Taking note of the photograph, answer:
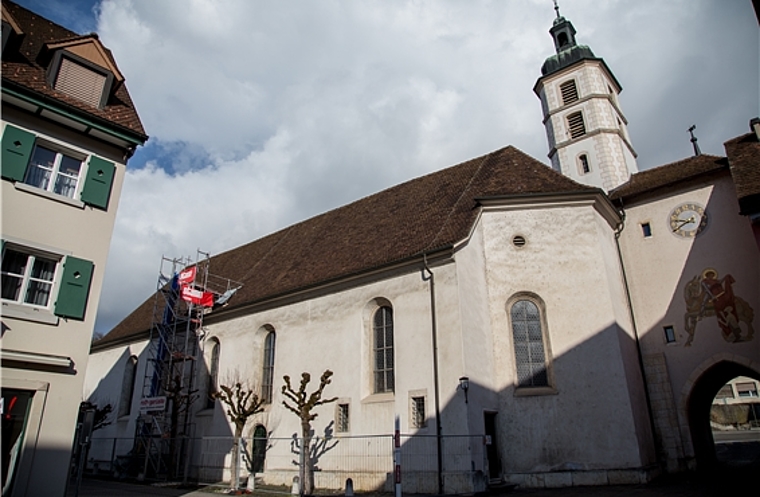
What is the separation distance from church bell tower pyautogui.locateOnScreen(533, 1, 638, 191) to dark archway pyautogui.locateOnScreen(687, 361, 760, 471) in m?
8.79

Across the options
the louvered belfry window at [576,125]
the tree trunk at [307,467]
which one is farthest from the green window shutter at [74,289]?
the louvered belfry window at [576,125]

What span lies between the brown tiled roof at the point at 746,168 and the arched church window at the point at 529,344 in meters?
6.40

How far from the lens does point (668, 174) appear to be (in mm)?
19906

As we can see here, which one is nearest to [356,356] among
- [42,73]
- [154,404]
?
[154,404]

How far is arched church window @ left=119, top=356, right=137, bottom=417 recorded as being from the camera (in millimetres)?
25750

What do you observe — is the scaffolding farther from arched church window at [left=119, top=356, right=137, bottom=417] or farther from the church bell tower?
the church bell tower

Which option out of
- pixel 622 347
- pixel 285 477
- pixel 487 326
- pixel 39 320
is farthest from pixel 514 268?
pixel 39 320

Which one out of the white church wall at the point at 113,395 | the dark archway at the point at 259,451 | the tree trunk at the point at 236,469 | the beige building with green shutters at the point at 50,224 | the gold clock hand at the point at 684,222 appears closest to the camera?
the beige building with green shutters at the point at 50,224

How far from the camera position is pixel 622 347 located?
1568cm

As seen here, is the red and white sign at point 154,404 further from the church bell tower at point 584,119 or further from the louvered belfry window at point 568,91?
the louvered belfry window at point 568,91

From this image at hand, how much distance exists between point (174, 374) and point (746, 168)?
77.0ft

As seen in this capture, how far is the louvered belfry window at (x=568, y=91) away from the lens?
25.6m

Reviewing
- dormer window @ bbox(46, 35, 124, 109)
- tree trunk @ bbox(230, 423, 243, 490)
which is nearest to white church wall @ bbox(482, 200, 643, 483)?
tree trunk @ bbox(230, 423, 243, 490)

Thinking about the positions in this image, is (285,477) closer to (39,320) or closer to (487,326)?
(487,326)
